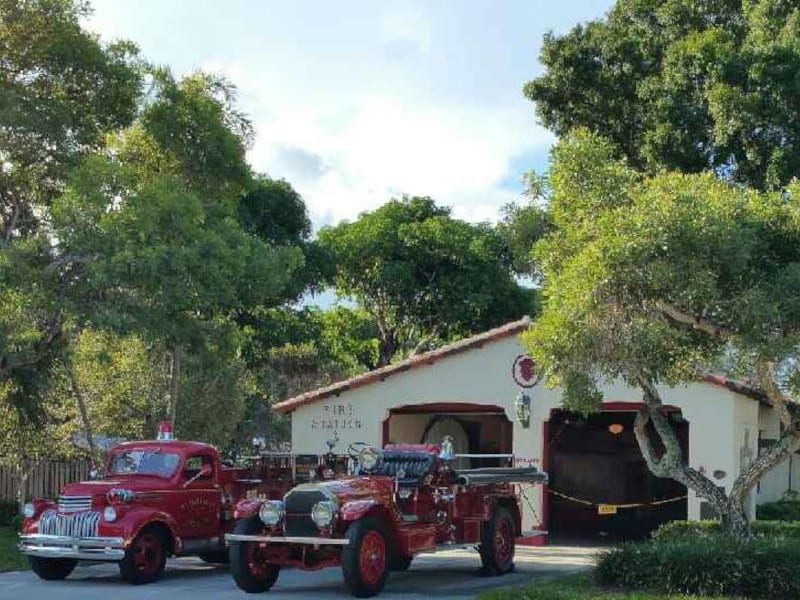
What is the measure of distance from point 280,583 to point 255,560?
4.58 feet

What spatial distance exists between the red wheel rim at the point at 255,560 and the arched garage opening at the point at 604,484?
41.2 ft

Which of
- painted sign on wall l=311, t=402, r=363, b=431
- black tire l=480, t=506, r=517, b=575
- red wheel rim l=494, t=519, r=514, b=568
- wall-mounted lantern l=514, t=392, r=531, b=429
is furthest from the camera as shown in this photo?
painted sign on wall l=311, t=402, r=363, b=431

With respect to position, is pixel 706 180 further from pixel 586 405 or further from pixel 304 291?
pixel 304 291

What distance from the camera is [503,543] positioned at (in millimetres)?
17453

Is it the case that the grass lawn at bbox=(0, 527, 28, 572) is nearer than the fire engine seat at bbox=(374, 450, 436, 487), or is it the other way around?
the fire engine seat at bbox=(374, 450, 436, 487)

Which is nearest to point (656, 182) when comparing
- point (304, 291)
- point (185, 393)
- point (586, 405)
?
point (586, 405)

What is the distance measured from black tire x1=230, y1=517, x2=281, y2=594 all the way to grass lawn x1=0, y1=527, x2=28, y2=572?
4857mm

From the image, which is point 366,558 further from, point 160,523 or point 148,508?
point 148,508

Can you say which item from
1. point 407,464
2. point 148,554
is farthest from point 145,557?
point 407,464

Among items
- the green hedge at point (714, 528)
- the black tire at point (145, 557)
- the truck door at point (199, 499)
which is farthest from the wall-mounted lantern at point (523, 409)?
the black tire at point (145, 557)

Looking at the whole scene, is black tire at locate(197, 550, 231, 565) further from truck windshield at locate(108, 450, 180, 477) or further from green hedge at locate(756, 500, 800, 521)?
green hedge at locate(756, 500, 800, 521)

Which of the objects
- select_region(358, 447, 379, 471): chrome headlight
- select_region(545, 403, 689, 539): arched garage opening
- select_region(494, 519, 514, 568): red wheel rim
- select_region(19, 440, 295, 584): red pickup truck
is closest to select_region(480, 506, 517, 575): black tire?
select_region(494, 519, 514, 568): red wheel rim

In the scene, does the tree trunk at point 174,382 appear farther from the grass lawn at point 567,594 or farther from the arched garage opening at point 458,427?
the grass lawn at point 567,594

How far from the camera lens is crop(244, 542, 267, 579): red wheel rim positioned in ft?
48.9
